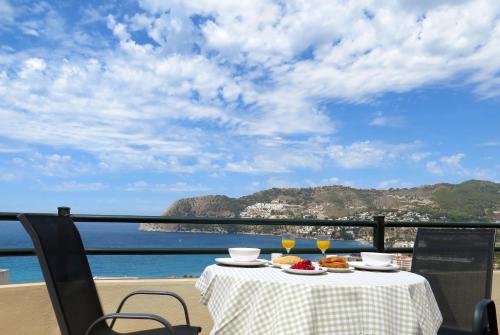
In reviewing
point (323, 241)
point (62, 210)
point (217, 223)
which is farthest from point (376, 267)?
point (62, 210)

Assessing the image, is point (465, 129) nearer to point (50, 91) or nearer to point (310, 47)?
point (310, 47)

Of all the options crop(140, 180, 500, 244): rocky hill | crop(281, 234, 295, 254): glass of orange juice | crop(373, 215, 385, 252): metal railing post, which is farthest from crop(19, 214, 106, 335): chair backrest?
crop(140, 180, 500, 244): rocky hill

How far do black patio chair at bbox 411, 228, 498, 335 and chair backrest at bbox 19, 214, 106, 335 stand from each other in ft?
6.82

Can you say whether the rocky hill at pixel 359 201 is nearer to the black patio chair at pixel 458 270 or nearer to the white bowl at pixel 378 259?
the black patio chair at pixel 458 270

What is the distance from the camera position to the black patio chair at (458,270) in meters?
2.99

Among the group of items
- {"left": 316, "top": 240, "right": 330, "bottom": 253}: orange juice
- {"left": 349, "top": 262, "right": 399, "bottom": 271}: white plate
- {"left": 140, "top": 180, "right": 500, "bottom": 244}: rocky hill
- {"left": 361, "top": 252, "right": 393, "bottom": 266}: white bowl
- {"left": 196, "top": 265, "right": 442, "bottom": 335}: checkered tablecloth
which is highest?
{"left": 140, "top": 180, "right": 500, "bottom": 244}: rocky hill

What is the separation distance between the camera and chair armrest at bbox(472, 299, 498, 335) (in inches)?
92.3

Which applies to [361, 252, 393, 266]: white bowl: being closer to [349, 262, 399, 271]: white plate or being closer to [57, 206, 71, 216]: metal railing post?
[349, 262, 399, 271]: white plate

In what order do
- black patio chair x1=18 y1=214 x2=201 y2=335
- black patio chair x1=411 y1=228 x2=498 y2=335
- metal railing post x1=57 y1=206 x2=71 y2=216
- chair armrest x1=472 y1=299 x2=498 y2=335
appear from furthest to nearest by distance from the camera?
1. metal railing post x1=57 y1=206 x2=71 y2=216
2. black patio chair x1=411 y1=228 x2=498 y2=335
3. chair armrest x1=472 y1=299 x2=498 y2=335
4. black patio chair x1=18 y1=214 x2=201 y2=335

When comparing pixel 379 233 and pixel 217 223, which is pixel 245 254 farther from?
pixel 379 233

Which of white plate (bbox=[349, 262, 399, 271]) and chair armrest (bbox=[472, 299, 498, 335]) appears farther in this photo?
white plate (bbox=[349, 262, 399, 271])

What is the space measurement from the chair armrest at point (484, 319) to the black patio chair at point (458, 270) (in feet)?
0.98

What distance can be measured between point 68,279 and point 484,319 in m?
2.10

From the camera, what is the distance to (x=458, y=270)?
Result: 3086 mm
